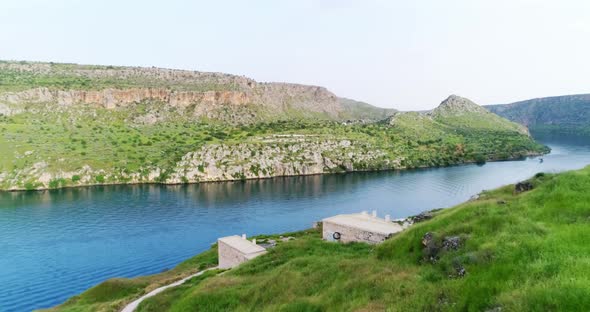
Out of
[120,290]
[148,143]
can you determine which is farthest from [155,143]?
[120,290]

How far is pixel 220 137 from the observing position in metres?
150

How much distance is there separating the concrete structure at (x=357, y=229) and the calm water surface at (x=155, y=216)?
14.3 m

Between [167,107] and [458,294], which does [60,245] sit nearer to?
[458,294]

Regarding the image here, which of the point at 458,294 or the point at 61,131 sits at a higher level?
the point at 61,131

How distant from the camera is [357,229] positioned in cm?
3272

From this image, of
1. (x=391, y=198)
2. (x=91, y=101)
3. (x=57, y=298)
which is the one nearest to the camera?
(x=57, y=298)

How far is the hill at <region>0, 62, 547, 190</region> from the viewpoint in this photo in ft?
377

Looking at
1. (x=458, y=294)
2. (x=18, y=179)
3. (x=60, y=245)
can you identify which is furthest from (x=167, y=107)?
(x=458, y=294)

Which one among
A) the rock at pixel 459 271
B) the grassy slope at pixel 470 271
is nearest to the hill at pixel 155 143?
the grassy slope at pixel 470 271

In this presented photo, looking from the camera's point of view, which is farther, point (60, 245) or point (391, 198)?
Answer: point (391, 198)

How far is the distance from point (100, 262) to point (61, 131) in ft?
339

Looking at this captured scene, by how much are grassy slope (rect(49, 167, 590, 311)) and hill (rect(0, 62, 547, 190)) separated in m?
103

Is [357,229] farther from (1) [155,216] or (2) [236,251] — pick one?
(1) [155,216]

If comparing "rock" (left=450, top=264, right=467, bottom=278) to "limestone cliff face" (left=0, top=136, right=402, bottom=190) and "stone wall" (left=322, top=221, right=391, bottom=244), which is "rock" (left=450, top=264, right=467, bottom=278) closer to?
"stone wall" (left=322, top=221, right=391, bottom=244)
